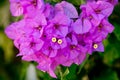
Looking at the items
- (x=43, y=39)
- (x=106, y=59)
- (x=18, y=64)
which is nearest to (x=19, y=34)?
(x=43, y=39)

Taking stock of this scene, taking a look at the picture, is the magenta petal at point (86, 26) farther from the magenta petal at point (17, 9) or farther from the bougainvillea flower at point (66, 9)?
the magenta petal at point (17, 9)

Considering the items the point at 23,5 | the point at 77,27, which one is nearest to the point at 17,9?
the point at 23,5

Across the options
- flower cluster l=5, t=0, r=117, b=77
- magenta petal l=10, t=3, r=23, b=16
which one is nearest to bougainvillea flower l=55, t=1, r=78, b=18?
flower cluster l=5, t=0, r=117, b=77

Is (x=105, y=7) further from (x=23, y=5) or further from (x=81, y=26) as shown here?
(x=23, y=5)

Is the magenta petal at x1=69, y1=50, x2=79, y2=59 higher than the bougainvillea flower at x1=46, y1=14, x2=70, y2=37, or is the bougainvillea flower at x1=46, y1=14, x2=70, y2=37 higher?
the bougainvillea flower at x1=46, y1=14, x2=70, y2=37

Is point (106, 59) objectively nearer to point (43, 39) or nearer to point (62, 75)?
point (62, 75)

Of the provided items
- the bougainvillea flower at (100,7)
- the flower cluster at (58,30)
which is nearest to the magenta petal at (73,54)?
the flower cluster at (58,30)

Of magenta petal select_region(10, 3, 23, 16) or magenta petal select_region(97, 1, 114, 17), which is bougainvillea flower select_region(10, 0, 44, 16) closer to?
magenta petal select_region(10, 3, 23, 16)
